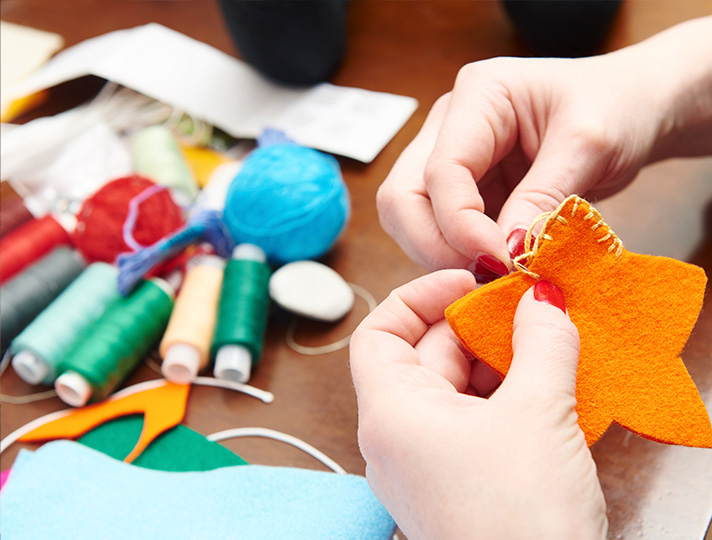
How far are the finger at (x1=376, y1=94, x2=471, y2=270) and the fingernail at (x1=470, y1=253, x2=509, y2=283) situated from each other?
3 centimetres

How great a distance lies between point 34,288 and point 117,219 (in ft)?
0.49

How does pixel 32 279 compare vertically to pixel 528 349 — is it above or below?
below

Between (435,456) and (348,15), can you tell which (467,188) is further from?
(348,15)

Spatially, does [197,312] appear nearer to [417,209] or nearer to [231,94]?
[417,209]

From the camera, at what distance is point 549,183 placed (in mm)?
543

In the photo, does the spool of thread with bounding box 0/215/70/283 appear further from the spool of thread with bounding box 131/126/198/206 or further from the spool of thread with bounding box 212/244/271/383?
the spool of thread with bounding box 212/244/271/383

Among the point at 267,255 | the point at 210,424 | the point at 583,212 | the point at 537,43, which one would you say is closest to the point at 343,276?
the point at 267,255

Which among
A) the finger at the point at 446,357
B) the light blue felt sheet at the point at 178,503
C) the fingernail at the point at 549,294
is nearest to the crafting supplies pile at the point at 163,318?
the light blue felt sheet at the point at 178,503

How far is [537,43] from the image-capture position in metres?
0.98

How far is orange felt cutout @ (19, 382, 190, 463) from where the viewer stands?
0.68 meters

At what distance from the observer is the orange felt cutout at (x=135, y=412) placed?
68cm

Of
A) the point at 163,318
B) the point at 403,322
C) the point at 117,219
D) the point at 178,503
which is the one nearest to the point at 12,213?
the point at 117,219

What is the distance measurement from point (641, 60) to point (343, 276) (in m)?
0.45

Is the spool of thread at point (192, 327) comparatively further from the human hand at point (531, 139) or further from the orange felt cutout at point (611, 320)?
the orange felt cutout at point (611, 320)
